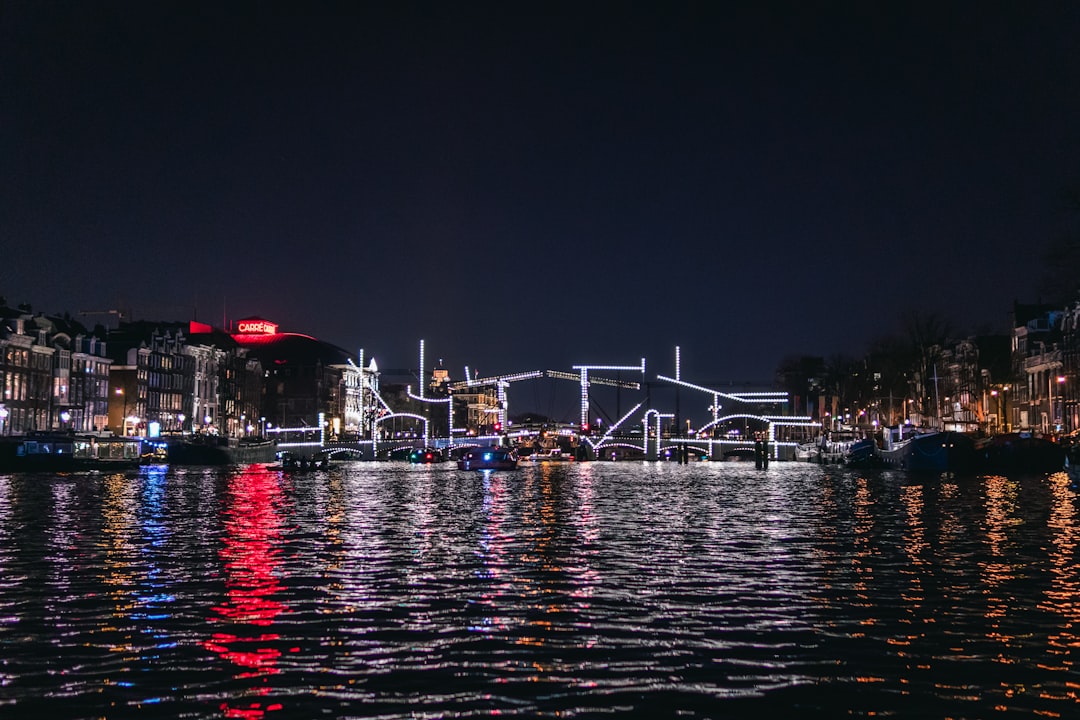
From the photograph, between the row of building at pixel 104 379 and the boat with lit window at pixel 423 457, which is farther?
the boat with lit window at pixel 423 457

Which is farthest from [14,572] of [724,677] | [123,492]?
[123,492]

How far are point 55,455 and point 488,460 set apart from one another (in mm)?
48092

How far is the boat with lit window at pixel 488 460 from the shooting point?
13688 centimetres

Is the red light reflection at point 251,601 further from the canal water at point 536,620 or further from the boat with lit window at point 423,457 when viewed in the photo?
the boat with lit window at point 423,457

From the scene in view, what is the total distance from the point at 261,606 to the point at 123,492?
49.0m

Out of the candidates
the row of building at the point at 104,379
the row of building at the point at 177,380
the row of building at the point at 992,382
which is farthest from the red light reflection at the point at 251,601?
the row of building at the point at 104,379

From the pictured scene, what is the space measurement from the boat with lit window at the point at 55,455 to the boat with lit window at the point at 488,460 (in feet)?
116

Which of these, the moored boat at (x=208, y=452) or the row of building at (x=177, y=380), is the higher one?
the row of building at (x=177, y=380)

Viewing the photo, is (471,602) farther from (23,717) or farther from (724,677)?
(23,717)

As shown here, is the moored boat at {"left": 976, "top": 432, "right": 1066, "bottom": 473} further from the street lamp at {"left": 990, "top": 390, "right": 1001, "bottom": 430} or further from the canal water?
the canal water

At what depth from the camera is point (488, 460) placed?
459 feet

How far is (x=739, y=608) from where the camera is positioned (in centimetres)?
2055

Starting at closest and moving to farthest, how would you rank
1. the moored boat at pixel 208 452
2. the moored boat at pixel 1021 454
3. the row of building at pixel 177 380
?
the moored boat at pixel 1021 454, the row of building at pixel 177 380, the moored boat at pixel 208 452

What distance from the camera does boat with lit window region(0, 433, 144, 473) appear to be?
108 meters
